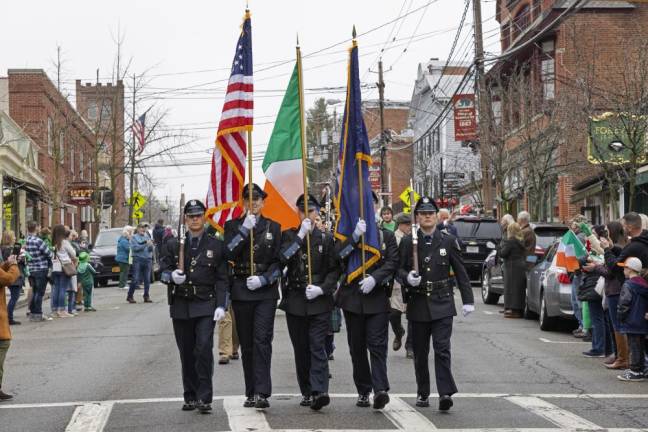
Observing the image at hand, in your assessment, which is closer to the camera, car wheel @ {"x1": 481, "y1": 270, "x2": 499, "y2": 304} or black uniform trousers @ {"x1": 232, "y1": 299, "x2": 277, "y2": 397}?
black uniform trousers @ {"x1": 232, "y1": 299, "x2": 277, "y2": 397}

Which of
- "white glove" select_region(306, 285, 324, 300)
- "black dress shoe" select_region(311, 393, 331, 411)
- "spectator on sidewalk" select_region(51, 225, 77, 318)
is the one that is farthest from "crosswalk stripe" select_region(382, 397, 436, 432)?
"spectator on sidewalk" select_region(51, 225, 77, 318)

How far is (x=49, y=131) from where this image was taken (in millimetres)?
48656

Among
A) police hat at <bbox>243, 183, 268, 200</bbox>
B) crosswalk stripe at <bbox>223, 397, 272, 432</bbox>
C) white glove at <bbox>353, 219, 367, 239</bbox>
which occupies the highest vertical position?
police hat at <bbox>243, 183, 268, 200</bbox>

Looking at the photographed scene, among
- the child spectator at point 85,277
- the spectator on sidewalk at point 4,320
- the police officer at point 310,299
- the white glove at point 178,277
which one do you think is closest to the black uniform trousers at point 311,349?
the police officer at point 310,299

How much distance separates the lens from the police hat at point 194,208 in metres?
10.3

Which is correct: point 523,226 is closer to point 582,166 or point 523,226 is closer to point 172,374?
point 172,374

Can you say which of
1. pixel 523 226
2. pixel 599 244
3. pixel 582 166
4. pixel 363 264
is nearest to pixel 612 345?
pixel 599 244

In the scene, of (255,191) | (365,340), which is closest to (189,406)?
(365,340)

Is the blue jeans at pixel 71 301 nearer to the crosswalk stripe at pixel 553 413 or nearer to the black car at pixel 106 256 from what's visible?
the black car at pixel 106 256

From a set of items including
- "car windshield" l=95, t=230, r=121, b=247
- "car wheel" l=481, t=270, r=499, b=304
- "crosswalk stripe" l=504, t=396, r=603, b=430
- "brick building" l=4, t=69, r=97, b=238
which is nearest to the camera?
"crosswalk stripe" l=504, t=396, r=603, b=430

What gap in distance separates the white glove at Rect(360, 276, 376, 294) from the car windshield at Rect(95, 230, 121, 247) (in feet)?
82.5

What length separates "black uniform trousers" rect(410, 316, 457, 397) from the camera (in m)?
9.83

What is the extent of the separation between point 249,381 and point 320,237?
1.48 metres

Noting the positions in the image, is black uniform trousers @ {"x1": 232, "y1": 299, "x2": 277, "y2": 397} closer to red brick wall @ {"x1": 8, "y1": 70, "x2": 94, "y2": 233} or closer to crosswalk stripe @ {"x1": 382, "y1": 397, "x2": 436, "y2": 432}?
crosswalk stripe @ {"x1": 382, "y1": 397, "x2": 436, "y2": 432}
